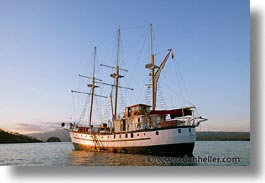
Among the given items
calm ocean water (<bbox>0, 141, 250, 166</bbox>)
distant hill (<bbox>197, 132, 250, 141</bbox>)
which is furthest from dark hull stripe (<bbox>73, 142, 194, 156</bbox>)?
distant hill (<bbox>197, 132, 250, 141</bbox>)

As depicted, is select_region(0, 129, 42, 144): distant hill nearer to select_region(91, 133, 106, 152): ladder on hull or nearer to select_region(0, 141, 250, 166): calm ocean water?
select_region(0, 141, 250, 166): calm ocean water

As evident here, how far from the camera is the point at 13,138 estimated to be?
244 inches

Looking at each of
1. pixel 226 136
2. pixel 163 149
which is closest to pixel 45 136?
pixel 163 149

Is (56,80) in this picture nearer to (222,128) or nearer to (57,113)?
(57,113)

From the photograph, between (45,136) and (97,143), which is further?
(97,143)

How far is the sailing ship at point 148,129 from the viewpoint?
23.7ft

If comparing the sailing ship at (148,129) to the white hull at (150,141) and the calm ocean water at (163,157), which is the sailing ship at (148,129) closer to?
the white hull at (150,141)

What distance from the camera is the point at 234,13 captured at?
19.5 feet

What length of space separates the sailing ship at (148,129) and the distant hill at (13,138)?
2.32 ft

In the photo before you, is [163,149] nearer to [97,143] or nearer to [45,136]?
[45,136]

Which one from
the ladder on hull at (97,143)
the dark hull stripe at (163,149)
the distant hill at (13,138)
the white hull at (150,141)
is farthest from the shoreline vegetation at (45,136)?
the ladder on hull at (97,143)

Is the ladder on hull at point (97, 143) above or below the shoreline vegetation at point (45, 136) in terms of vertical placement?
below

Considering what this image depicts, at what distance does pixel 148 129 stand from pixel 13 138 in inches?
157

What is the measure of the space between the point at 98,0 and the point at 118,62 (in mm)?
1475
